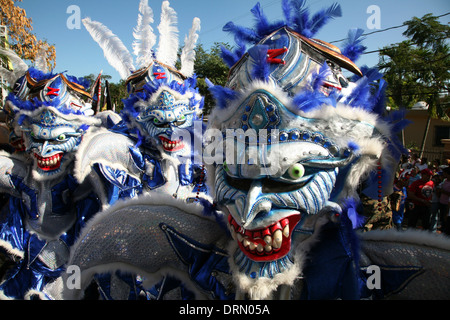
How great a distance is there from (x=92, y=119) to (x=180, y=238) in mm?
2487

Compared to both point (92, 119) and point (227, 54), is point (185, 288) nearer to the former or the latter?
point (227, 54)

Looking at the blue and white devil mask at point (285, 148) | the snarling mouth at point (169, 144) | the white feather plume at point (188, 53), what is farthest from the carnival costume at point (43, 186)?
the blue and white devil mask at point (285, 148)

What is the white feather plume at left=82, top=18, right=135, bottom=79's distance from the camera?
12.9 feet

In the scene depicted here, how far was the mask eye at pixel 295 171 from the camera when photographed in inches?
45.7

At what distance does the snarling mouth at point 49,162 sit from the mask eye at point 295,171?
111 inches

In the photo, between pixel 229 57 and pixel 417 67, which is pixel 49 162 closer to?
pixel 229 57

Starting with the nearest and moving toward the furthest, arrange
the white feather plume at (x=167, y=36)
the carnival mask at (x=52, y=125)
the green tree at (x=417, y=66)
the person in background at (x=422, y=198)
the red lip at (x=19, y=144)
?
1. the carnival mask at (x=52, y=125)
2. the red lip at (x=19, y=144)
3. the white feather plume at (x=167, y=36)
4. the person in background at (x=422, y=198)
5. the green tree at (x=417, y=66)

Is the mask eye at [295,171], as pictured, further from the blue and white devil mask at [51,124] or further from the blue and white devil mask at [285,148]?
the blue and white devil mask at [51,124]

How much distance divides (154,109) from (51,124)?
42.9 inches

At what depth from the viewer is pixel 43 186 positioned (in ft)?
10.8

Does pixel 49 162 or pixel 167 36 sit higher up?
pixel 167 36

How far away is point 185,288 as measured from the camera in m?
1.58

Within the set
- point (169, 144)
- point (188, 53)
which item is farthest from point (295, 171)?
point (188, 53)
